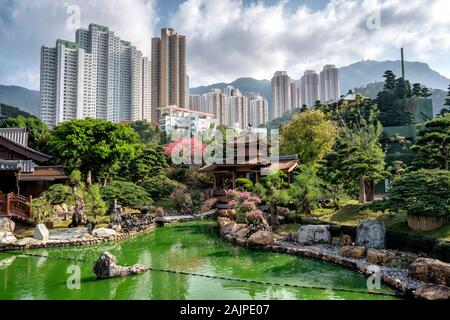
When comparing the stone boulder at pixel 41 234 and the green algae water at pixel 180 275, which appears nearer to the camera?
the green algae water at pixel 180 275

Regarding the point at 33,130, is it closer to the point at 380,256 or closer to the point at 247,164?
the point at 247,164

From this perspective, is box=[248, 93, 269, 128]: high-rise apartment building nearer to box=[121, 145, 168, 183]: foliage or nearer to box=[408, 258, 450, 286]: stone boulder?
box=[121, 145, 168, 183]: foliage

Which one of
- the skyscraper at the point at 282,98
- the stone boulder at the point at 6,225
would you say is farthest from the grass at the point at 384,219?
the skyscraper at the point at 282,98

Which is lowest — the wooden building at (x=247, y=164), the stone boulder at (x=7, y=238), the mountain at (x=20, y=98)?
the stone boulder at (x=7, y=238)

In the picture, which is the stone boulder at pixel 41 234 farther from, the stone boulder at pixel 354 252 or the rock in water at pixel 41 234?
the stone boulder at pixel 354 252

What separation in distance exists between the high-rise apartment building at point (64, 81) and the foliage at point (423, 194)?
52607mm

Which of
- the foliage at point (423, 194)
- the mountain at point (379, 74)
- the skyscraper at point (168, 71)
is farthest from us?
the mountain at point (379, 74)

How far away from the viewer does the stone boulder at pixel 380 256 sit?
8891 millimetres

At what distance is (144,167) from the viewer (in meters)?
24.2

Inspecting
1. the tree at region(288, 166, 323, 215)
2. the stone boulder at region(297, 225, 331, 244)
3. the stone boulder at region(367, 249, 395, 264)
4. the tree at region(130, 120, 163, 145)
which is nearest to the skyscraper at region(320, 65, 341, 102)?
the tree at region(130, 120, 163, 145)

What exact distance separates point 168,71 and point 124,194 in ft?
199

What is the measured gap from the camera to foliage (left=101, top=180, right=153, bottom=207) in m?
15.4
